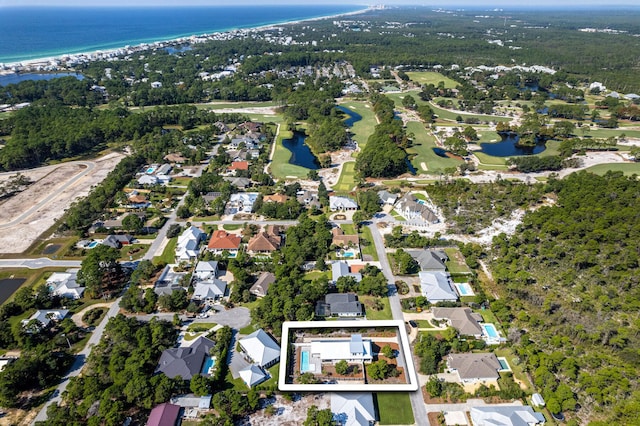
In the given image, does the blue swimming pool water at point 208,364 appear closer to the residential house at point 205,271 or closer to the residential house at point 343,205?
the residential house at point 205,271

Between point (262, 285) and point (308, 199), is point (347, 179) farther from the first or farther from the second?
point (262, 285)

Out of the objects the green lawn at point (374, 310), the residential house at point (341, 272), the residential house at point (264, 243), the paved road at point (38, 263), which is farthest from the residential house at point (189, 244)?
the green lawn at point (374, 310)

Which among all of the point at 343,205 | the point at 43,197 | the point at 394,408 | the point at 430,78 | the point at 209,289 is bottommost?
the point at 394,408

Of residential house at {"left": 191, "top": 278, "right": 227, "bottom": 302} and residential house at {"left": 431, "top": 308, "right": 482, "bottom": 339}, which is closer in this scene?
residential house at {"left": 431, "top": 308, "right": 482, "bottom": 339}

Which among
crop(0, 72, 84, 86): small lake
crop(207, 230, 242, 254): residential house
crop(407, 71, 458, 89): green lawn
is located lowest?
crop(207, 230, 242, 254): residential house

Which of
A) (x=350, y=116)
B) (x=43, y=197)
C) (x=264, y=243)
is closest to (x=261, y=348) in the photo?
(x=264, y=243)

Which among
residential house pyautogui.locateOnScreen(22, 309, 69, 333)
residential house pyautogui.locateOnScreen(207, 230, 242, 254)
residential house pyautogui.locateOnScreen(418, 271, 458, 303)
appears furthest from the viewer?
residential house pyautogui.locateOnScreen(207, 230, 242, 254)

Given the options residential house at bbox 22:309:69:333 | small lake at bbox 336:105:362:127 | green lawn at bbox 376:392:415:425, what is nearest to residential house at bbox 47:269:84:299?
residential house at bbox 22:309:69:333

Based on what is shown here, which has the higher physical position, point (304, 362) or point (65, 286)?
point (65, 286)

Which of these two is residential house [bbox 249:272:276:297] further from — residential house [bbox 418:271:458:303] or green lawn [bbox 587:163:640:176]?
green lawn [bbox 587:163:640:176]
